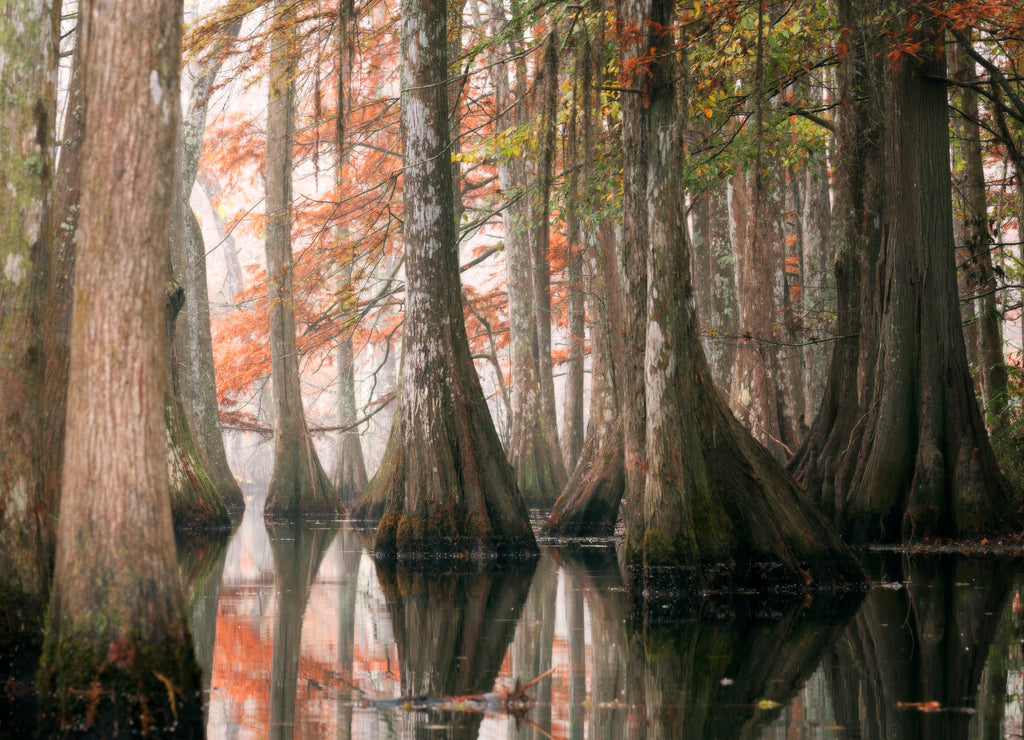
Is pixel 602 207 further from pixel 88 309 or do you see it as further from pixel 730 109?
pixel 88 309

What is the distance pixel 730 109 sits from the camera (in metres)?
10.9

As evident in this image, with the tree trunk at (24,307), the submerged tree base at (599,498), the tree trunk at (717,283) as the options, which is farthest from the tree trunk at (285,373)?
the tree trunk at (24,307)

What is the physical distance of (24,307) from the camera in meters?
4.95

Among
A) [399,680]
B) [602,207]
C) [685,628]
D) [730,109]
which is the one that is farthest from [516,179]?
[399,680]

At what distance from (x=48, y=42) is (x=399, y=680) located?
344cm

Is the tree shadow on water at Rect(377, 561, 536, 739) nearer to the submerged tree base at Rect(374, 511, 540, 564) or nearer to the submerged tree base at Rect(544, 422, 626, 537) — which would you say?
the submerged tree base at Rect(374, 511, 540, 564)

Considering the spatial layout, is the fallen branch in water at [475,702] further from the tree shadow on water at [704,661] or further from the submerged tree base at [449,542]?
the submerged tree base at [449,542]

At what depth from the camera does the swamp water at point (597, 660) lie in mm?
3980

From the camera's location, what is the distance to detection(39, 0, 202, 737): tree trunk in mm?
3791

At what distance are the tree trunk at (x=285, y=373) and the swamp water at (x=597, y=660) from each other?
9.87 m

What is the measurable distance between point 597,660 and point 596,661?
0.02 meters

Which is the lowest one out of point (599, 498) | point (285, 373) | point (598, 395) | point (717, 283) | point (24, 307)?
point (599, 498)

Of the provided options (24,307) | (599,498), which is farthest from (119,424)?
(599,498)

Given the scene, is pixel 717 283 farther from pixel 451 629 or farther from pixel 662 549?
pixel 451 629
